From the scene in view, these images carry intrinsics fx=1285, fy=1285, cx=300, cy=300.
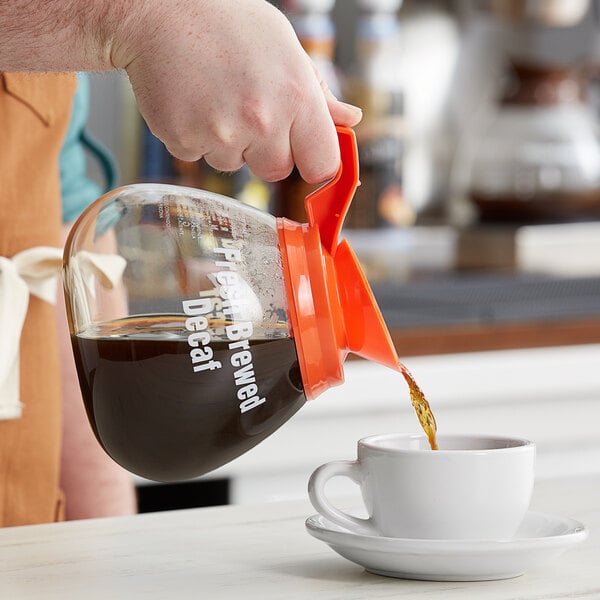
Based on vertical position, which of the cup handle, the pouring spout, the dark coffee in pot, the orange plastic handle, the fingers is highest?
the fingers

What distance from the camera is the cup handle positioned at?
25.5 inches

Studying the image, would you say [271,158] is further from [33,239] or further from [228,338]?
[33,239]

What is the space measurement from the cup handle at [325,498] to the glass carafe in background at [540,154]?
4.62 ft

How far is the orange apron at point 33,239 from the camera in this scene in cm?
98

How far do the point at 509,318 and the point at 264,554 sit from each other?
96cm

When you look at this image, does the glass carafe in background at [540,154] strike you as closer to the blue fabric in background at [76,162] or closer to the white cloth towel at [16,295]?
the blue fabric in background at [76,162]

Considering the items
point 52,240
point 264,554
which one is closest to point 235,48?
point 264,554

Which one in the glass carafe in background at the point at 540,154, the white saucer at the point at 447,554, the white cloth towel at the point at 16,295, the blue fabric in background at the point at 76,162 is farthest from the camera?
the glass carafe in background at the point at 540,154

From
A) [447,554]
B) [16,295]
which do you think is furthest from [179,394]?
[16,295]

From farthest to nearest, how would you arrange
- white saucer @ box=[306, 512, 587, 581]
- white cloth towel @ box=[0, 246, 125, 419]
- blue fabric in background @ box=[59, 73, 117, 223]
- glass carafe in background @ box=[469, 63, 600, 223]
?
glass carafe in background @ box=[469, 63, 600, 223], blue fabric in background @ box=[59, 73, 117, 223], white cloth towel @ box=[0, 246, 125, 419], white saucer @ box=[306, 512, 587, 581]

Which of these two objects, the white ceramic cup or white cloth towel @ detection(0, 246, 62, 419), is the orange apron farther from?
the white ceramic cup

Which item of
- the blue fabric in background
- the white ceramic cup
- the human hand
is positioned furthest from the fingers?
the blue fabric in background

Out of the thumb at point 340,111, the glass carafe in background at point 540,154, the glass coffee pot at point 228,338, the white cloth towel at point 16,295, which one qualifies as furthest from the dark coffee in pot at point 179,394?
the glass carafe in background at point 540,154

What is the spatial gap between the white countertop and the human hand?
201 mm
